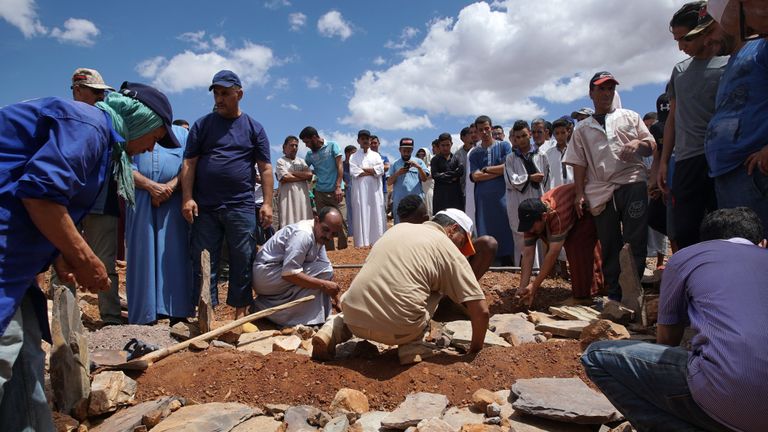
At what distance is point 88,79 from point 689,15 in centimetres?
428

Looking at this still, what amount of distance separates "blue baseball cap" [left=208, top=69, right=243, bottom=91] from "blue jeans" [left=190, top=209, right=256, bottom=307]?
0.97 meters

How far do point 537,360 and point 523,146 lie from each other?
3.29m

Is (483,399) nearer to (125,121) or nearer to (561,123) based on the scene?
(125,121)

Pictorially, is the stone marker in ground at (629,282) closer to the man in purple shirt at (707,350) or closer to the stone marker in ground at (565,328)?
the stone marker in ground at (565,328)

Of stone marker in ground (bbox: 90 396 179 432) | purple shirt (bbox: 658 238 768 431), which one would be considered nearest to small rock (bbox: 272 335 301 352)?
stone marker in ground (bbox: 90 396 179 432)

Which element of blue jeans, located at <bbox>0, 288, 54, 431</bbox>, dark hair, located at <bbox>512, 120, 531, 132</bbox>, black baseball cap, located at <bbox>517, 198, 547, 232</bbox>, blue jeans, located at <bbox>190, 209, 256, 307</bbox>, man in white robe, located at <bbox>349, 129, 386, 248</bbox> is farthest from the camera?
man in white robe, located at <bbox>349, 129, 386, 248</bbox>

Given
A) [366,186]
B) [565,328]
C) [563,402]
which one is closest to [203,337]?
[563,402]

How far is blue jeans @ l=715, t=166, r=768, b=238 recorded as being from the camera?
2570 mm

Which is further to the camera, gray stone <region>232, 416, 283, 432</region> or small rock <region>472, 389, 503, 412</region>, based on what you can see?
small rock <region>472, 389, 503, 412</region>

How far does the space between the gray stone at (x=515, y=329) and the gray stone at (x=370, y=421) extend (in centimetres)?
132

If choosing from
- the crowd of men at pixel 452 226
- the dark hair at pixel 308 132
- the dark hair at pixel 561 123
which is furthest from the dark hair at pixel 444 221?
the dark hair at pixel 308 132

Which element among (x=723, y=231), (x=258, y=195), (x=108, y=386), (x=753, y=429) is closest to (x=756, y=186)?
(x=723, y=231)

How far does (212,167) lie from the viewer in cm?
405

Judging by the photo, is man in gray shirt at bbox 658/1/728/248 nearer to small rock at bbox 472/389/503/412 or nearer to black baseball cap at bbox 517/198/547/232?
black baseball cap at bbox 517/198/547/232
